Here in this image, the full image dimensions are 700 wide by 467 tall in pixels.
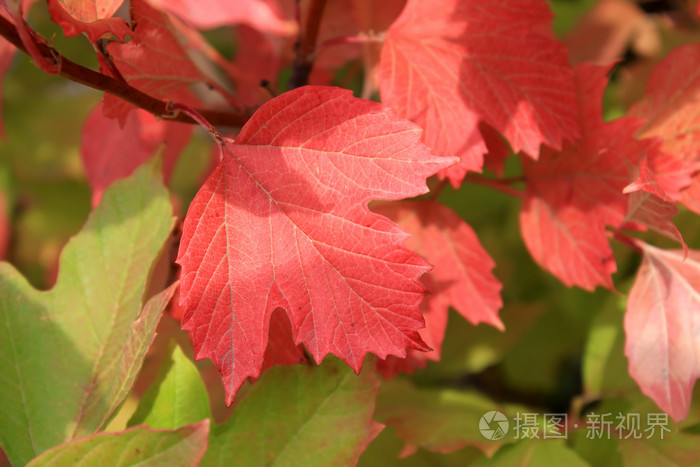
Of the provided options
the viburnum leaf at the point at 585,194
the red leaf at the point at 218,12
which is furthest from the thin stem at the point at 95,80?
the viburnum leaf at the point at 585,194

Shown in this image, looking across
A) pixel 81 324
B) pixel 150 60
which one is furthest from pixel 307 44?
pixel 81 324

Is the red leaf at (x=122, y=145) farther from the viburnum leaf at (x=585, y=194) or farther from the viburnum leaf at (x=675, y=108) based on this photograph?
the viburnum leaf at (x=675, y=108)

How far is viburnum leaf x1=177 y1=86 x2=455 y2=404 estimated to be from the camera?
46 centimetres

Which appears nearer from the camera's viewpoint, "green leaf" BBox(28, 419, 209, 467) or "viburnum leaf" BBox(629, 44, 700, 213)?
"green leaf" BBox(28, 419, 209, 467)

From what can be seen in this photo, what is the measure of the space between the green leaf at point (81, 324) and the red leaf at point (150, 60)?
92mm

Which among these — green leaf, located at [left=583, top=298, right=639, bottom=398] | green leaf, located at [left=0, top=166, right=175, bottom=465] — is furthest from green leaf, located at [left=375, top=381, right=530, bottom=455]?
green leaf, located at [left=0, top=166, right=175, bottom=465]

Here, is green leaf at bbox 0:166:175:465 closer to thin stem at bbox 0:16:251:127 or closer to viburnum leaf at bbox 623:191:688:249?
thin stem at bbox 0:16:251:127

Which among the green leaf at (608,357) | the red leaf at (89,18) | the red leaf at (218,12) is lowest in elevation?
the green leaf at (608,357)

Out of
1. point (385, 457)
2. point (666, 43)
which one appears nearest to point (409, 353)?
point (385, 457)

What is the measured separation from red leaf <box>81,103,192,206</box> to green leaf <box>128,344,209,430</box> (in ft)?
0.91

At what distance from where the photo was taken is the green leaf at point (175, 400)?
1.82 ft

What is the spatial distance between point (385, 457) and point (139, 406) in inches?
14.1

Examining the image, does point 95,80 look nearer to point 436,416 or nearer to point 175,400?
point 175,400

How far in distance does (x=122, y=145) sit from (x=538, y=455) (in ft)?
2.17
